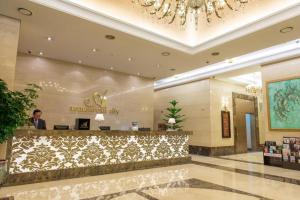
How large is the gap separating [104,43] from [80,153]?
10.9 ft

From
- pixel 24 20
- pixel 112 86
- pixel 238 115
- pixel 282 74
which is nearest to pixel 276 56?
pixel 282 74

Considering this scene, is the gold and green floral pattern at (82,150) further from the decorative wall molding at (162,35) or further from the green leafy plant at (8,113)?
the decorative wall molding at (162,35)

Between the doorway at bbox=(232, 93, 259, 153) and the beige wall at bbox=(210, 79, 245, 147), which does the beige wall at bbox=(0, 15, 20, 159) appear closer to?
the beige wall at bbox=(210, 79, 245, 147)

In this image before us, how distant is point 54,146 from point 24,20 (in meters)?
3.24

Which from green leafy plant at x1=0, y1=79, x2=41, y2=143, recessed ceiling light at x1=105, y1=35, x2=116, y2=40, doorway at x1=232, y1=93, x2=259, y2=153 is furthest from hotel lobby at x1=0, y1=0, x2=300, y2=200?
doorway at x1=232, y1=93, x2=259, y2=153

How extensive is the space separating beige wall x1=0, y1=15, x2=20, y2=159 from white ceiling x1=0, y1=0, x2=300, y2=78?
9.5 inches

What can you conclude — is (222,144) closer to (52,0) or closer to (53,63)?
(53,63)

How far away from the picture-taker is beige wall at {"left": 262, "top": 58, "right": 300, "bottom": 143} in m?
7.23

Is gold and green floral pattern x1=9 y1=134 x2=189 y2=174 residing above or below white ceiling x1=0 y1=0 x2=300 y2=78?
below

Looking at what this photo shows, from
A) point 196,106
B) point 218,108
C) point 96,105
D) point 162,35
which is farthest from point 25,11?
point 218,108

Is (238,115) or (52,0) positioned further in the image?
(238,115)

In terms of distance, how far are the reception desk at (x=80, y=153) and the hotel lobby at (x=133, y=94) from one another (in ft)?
0.08

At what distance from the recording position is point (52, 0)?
15.0 feet

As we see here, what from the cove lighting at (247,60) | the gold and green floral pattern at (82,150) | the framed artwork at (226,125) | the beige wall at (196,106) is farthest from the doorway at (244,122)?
the gold and green floral pattern at (82,150)
